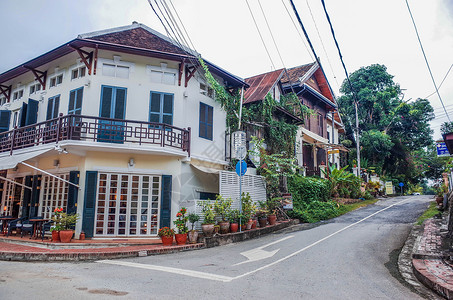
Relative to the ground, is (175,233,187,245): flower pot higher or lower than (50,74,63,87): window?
lower

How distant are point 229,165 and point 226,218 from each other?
346cm

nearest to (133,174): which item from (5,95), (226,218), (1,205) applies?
(226,218)

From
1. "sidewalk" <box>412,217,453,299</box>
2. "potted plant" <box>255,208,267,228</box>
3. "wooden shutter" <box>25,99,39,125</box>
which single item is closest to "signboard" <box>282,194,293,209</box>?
"potted plant" <box>255,208,267,228</box>

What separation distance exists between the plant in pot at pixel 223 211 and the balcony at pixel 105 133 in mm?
2420

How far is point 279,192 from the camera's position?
1683 cm

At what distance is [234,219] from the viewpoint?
517 inches

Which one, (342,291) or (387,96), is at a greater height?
(387,96)

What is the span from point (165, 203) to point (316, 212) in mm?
8601

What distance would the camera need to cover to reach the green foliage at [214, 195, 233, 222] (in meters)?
12.7

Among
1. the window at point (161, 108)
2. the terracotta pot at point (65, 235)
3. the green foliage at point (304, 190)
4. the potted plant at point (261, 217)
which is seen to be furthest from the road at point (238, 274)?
the green foliage at point (304, 190)

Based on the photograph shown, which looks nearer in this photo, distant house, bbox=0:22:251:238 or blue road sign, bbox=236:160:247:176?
distant house, bbox=0:22:251:238

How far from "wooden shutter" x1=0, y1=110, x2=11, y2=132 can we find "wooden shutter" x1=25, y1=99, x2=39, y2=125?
2.55 meters

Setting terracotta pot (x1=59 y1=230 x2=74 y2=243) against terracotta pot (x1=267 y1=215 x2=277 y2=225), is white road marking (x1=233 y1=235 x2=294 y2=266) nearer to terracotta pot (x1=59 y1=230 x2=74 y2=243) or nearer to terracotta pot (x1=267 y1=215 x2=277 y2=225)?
terracotta pot (x1=267 y1=215 x2=277 y2=225)

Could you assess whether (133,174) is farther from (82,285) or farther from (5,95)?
(5,95)
